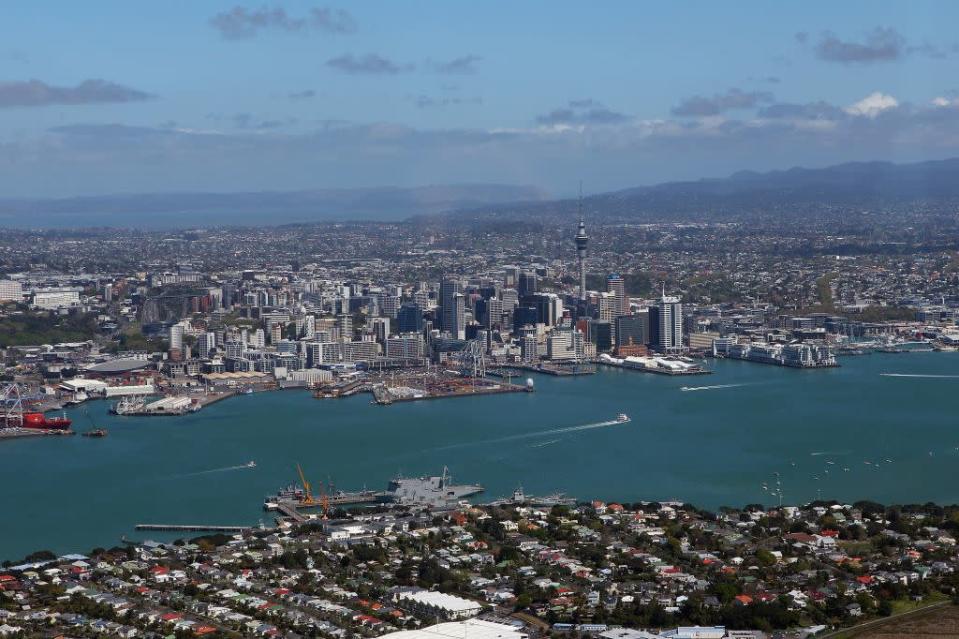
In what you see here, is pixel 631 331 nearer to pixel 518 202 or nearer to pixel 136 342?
pixel 136 342

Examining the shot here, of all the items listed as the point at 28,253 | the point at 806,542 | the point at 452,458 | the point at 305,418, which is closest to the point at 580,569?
the point at 806,542

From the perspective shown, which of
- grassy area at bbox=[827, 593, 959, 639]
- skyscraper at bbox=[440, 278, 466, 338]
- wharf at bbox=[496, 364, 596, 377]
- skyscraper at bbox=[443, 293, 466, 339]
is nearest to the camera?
grassy area at bbox=[827, 593, 959, 639]

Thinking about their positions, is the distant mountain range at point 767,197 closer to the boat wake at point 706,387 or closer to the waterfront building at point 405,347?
the waterfront building at point 405,347

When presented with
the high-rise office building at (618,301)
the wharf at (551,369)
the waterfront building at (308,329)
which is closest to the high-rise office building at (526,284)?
the high-rise office building at (618,301)

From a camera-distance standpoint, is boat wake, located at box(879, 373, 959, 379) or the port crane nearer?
the port crane

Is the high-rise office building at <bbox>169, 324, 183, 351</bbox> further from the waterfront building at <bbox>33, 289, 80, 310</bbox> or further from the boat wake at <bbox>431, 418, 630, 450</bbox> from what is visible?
the boat wake at <bbox>431, 418, 630, 450</bbox>

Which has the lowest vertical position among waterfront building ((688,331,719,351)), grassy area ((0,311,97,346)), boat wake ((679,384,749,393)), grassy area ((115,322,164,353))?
boat wake ((679,384,749,393))

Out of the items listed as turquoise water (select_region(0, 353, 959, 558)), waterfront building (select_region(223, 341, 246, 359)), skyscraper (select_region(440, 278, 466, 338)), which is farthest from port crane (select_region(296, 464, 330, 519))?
skyscraper (select_region(440, 278, 466, 338))
